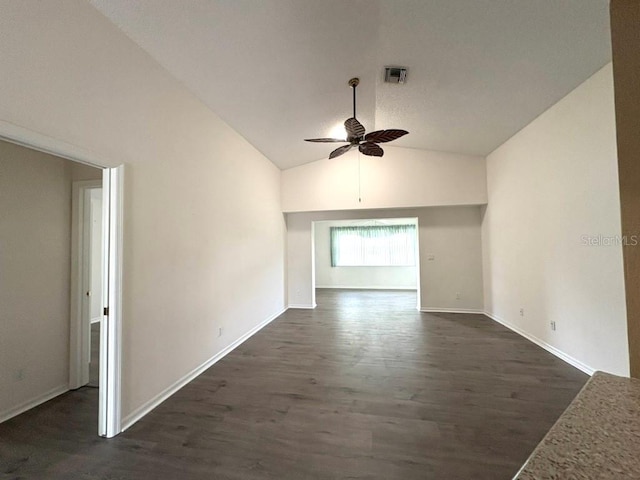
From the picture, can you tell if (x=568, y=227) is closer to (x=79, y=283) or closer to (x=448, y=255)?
(x=448, y=255)

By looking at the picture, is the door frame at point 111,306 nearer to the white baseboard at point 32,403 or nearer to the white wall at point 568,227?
the white baseboard at point 32,403

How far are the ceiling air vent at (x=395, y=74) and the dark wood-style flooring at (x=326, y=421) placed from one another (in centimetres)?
319

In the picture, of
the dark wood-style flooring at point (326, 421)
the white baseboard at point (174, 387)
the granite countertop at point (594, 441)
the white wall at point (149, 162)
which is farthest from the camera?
the white baseboard at point (174, 387)

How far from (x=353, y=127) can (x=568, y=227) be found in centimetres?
264

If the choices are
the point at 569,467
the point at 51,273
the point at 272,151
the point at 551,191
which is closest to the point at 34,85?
the point at 51,273

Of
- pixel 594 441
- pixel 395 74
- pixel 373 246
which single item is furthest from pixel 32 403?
pixel 373 246

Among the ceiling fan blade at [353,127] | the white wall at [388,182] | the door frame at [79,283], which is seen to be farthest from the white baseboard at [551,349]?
the door frame at [79,283]

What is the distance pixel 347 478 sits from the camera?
64.5 inches

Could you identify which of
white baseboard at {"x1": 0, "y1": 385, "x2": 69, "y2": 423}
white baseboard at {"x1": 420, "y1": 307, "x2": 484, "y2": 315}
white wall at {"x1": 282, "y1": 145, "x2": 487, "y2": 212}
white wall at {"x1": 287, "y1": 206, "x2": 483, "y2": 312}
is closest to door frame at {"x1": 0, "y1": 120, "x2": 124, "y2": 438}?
white baseboard at {"x1": 0, "y1": 385, "x2": 69, "y2": 423}

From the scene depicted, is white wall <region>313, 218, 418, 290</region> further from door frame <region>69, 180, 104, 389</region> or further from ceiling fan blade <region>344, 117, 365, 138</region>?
door frame <region>69, 180, 104, 389</region>

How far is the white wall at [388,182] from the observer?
16.8ft

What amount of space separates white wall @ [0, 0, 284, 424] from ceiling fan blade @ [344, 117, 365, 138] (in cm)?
163

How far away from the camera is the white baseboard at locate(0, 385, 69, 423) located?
2186 mm

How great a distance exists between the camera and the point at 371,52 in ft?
8.32
